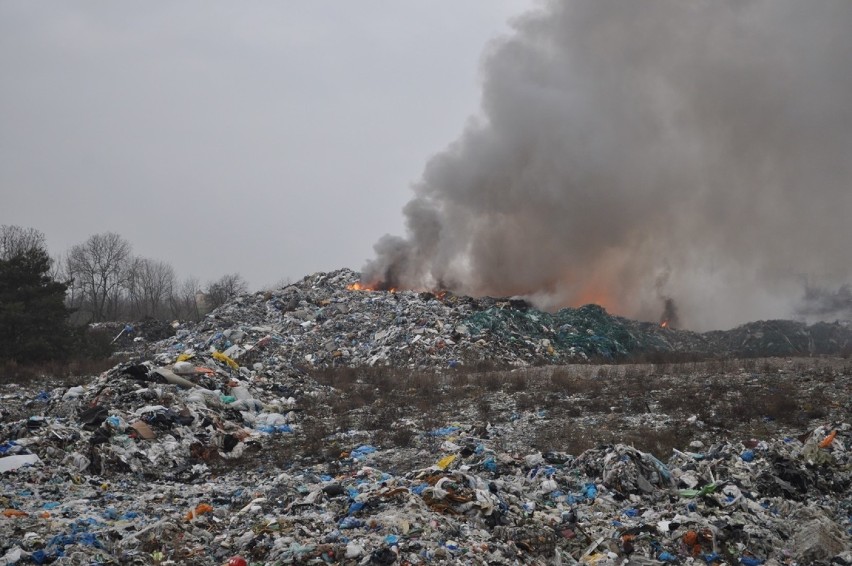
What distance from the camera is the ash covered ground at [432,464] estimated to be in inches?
169

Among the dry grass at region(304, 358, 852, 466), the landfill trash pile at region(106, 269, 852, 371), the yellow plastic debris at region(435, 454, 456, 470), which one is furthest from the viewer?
the landfill trash pile at region(106, 269, 852, 371)

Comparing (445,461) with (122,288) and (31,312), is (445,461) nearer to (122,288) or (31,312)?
(31,312)

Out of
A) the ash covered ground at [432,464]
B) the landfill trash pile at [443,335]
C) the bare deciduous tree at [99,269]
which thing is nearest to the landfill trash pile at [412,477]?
the ash covered ground at [432,464]

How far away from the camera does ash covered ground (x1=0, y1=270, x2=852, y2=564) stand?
14.0ft

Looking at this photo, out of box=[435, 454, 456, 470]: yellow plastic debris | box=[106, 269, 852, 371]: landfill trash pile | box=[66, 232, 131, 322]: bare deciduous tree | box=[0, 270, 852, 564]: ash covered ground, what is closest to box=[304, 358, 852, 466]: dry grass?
box=[0, 270, 852, 564]: ash covered ground

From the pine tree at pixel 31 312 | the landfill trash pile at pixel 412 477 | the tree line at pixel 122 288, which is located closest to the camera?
the landfill trash pile at pixel 412 477

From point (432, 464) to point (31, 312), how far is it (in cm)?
1413

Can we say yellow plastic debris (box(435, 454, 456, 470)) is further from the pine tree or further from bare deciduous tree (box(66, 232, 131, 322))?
bare deciduous tree (box(66, 232, 131, 322))

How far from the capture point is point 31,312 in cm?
1497

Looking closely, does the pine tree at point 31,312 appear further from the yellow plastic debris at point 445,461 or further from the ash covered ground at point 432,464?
the yellow plastic debris at point 445,461

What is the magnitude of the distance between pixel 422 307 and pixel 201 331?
808 cm

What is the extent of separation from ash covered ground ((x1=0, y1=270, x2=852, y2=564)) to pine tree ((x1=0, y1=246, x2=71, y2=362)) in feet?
13.8

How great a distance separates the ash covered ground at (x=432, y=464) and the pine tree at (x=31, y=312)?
420 centimetres

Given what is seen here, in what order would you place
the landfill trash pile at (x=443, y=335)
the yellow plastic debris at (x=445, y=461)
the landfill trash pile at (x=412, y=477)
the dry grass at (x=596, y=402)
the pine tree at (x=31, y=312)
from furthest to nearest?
the landfill trash pile at (x=443, y=335)
the pine tree at (x=31, y=312)
the dry grass at (x=596, y=402)
the yellow plastic debris at (x=445, y=461)
the landfill trash pile at (x=412, y=477)
